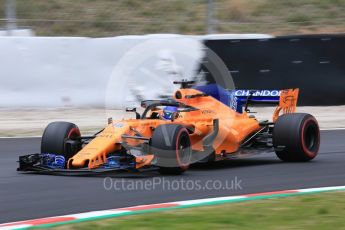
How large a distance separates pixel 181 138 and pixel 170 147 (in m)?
0.25

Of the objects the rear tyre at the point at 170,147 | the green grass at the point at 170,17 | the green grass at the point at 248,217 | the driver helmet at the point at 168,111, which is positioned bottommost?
the green grass at the point at 248,217

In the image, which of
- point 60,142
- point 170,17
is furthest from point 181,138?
point 170,17

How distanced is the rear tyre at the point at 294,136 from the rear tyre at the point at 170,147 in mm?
1558

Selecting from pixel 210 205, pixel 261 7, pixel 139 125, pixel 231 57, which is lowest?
pixel 210 205

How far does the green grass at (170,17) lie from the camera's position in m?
17.9

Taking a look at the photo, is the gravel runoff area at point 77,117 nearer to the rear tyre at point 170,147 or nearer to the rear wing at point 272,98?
the rear wing at point 272,98

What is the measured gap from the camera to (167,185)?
814cm

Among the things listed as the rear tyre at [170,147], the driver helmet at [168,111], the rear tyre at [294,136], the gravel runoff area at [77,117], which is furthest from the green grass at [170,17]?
the rear tyre at [170,147]

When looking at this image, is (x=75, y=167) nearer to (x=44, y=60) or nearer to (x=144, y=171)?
(x=144, y=171)

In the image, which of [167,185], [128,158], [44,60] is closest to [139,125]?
[128,158]

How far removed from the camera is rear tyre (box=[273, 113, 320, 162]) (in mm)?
9742

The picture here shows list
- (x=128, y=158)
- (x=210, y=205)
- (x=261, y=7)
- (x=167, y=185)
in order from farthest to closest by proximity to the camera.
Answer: (x=261, y=7) < (x=128, y=158) < (x=167, y=185) < (x=210, y=205)

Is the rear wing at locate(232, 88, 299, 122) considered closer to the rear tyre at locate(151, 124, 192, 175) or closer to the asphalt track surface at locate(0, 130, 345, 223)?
the asphalt track surface at locate(0, 130, 345, 223)

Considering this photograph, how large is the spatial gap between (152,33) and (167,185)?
9.81 m
